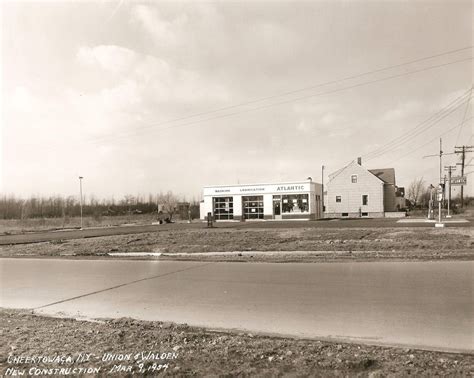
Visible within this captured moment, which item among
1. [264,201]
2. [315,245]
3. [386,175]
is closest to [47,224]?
[264,201]

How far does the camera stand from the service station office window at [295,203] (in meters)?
46.1

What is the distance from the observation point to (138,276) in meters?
11.3

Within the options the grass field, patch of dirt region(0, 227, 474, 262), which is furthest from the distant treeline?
patch of dirt region(0, 227, 474, 262)

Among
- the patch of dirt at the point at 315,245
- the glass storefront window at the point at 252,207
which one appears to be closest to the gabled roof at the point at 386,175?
the glass storefront window at the point at 252,207

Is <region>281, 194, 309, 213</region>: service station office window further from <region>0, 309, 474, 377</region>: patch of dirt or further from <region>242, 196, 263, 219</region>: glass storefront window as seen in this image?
<region>0, 309, 474, 377</region>: patch of dirt

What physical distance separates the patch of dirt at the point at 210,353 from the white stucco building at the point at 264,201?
4081 centimetres

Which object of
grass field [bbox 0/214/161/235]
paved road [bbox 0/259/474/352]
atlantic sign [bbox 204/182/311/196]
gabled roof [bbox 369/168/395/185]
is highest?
gabled roof [bbox 369/168/395/185]

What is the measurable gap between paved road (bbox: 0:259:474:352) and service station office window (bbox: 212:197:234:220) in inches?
1455

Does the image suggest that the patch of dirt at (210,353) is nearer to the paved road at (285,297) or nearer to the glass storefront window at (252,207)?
the paved road at (285,297)

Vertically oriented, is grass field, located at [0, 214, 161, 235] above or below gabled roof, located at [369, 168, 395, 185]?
below

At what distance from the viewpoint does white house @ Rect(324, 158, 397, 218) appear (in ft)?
171

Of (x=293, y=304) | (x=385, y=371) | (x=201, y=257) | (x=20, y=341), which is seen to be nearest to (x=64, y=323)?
(x=20, y=341)

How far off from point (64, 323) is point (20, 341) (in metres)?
1.12

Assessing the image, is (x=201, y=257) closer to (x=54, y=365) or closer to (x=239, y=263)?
(x=239, y=263)
